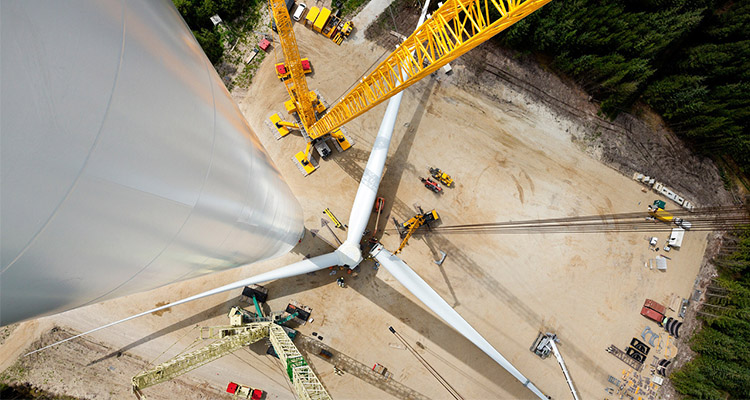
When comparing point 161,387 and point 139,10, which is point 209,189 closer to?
point 139,10

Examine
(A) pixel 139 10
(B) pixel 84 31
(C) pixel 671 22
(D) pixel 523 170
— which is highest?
(C) pixel 671 22

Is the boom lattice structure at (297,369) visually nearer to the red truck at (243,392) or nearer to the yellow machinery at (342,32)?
the red truck at (243,392)

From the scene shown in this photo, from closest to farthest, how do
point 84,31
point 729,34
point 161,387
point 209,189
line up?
point 84,31, point 209,189, point 161,387, point 729,34

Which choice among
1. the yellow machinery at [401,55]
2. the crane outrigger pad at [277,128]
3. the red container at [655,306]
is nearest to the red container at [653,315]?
the red container at [655,306]

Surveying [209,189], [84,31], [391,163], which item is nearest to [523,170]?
[391,163]

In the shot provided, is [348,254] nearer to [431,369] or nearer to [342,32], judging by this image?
[431,369]

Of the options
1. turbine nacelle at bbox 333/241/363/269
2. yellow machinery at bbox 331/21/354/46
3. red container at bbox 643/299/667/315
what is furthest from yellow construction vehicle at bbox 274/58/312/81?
red container at bbox 643/299/667/315
